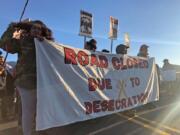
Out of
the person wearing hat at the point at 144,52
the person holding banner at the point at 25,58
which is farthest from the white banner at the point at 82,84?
the person wearing hat at the point at 144,52

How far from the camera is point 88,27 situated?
13.3 meters

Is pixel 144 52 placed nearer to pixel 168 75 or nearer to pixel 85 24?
pixel 85 24

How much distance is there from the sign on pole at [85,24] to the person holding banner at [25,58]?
7.59 meters

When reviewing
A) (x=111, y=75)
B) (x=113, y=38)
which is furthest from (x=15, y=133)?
(x=113, y=38)

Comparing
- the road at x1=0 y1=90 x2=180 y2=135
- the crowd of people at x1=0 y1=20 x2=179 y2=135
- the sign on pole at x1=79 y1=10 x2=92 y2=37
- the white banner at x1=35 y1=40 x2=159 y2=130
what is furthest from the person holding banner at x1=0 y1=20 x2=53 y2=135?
the sign on pole at x1=79 y1=10 x2=92 y2=37

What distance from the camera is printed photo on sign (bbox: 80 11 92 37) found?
13062 mm

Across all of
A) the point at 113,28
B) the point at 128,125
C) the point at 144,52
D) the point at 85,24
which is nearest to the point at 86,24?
the point at 85,24

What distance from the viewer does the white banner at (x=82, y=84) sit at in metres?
5.66

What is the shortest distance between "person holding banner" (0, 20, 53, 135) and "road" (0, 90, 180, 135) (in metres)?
1.21

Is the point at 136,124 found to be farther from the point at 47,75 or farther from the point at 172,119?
the point at 47,75

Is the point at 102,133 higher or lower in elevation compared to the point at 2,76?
lower

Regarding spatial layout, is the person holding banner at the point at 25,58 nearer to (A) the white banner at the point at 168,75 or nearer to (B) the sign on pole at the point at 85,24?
(B) the sign on pole at the point at 85,24

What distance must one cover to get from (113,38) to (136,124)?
7978mm

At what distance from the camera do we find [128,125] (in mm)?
7488
